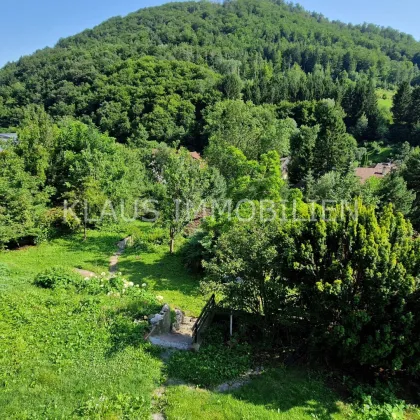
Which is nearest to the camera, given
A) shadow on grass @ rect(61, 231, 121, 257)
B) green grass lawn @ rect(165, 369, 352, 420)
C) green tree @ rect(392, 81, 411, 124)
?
green grass lawn @ rect(165, 369, 352, 420)

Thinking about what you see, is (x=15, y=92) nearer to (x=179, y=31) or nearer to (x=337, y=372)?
(x=179, y=31)

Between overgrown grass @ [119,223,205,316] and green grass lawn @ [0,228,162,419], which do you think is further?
overgrown grass @ [119,223,205,316]

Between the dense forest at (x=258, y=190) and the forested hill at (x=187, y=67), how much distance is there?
0.73 meters

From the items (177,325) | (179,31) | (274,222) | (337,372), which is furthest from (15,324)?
(179,31)

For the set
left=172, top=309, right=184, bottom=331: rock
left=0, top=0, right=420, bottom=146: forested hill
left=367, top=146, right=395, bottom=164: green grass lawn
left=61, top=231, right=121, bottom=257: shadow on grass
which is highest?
left=0, top=0, right=420, bottom=146: forested hill

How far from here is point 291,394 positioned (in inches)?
365

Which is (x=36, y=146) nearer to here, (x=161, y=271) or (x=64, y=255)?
(x=64, y=255)

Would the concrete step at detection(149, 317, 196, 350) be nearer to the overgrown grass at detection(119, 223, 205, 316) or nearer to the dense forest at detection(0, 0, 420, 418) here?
the dense forest at detection(0, 0, 420, 418)

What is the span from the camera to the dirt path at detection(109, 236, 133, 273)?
20.5 m

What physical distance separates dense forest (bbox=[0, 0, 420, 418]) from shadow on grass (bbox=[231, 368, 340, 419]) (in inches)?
42.8

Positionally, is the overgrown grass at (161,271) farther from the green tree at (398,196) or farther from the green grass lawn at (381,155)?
the green grass lawn at (381,155)

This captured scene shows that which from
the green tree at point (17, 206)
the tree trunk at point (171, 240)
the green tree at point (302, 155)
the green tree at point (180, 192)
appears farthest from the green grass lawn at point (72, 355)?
the green tree at point (302, 155)

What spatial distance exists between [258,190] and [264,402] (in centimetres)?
1329

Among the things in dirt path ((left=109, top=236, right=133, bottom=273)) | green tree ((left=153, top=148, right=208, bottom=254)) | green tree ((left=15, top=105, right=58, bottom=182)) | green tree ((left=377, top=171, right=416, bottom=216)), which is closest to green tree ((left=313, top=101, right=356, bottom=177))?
green tree ((left=377, top=171, right=416, bottom=216))
